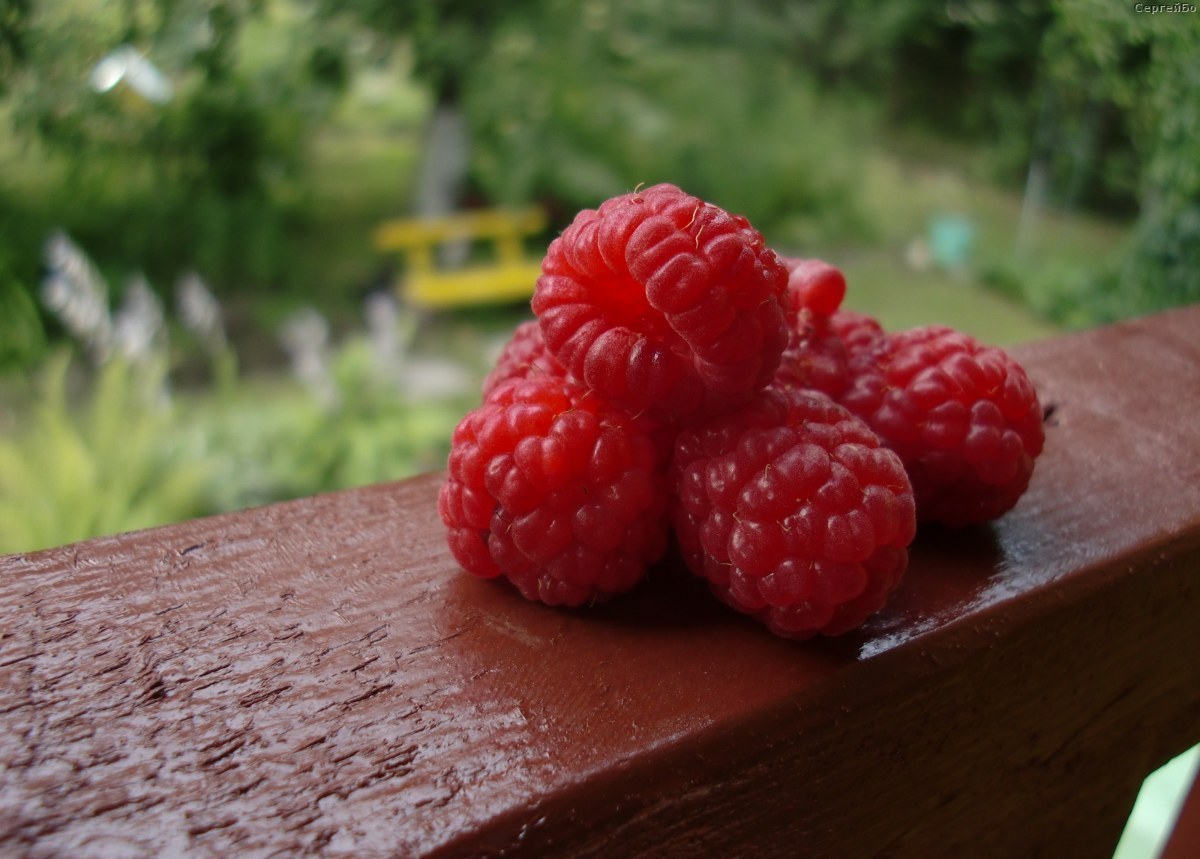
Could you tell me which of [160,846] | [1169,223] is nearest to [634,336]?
[160,846]

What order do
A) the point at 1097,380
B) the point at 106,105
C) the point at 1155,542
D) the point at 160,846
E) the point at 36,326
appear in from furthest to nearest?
1. the point at 36,326
2. the point at 106,105
3. the point at 1097,380
4. the point at 1155,542
5. the point at 160,846

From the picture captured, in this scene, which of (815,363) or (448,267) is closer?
(815,363)

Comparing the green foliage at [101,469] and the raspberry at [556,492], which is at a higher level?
the raspberry at [556,492]

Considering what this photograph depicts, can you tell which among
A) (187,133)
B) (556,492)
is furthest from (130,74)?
(556,492)

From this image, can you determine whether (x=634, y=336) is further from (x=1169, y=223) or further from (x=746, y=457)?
(x=1169, y=223)

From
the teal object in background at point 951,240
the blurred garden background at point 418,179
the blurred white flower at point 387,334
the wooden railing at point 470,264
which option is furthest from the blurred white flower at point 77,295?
the teal object in background at point 951,240

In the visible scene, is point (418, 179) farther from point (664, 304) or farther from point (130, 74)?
point (664, 304)

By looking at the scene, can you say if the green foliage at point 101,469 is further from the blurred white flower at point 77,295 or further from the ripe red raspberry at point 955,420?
the ripe red raspberry at point 955,420

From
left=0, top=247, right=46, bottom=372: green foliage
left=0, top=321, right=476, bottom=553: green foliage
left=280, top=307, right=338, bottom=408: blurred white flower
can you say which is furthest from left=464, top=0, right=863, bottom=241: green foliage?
left=0, top=247, right=46, bottom=372: green foliage
